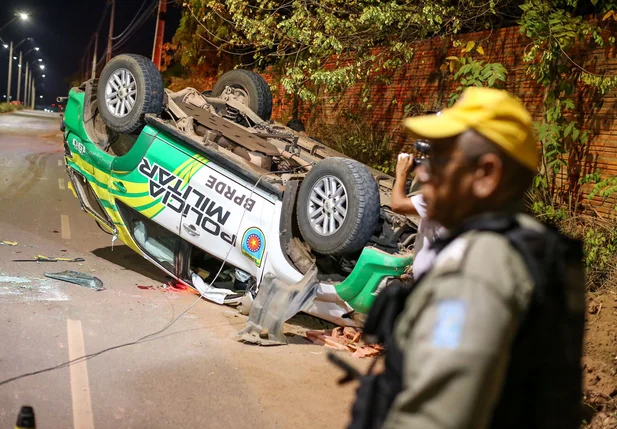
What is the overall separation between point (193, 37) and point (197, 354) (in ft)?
50.5

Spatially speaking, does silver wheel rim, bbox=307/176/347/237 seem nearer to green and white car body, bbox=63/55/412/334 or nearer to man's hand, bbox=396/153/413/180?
green and white car body, bbox=63/55/412/334

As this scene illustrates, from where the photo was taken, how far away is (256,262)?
6.15 metres

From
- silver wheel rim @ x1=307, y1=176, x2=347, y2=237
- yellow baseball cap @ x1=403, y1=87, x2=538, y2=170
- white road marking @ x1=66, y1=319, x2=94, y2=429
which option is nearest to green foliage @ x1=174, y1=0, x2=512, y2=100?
silver wheel rim @ x1=307, y1=176, x2=347, y2=237

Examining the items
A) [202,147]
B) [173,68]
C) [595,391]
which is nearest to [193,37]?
[173,68]

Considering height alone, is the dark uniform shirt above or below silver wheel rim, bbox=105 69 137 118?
below

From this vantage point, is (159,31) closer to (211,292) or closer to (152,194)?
(152,194)

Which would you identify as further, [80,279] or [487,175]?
[80,279]

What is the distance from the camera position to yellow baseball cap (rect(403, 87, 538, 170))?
4.60ft

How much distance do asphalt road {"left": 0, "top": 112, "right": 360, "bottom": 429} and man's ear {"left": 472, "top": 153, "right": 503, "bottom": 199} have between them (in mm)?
3111

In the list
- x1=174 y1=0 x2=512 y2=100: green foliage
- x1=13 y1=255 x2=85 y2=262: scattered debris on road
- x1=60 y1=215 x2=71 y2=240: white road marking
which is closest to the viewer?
x1=13 y1=255 x2=85 y2=262: scattered debris on road

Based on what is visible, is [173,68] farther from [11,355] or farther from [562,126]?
[11,355]

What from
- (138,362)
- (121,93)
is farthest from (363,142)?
(138,362)

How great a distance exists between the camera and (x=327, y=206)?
562 cm

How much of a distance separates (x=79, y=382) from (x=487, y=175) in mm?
3806
